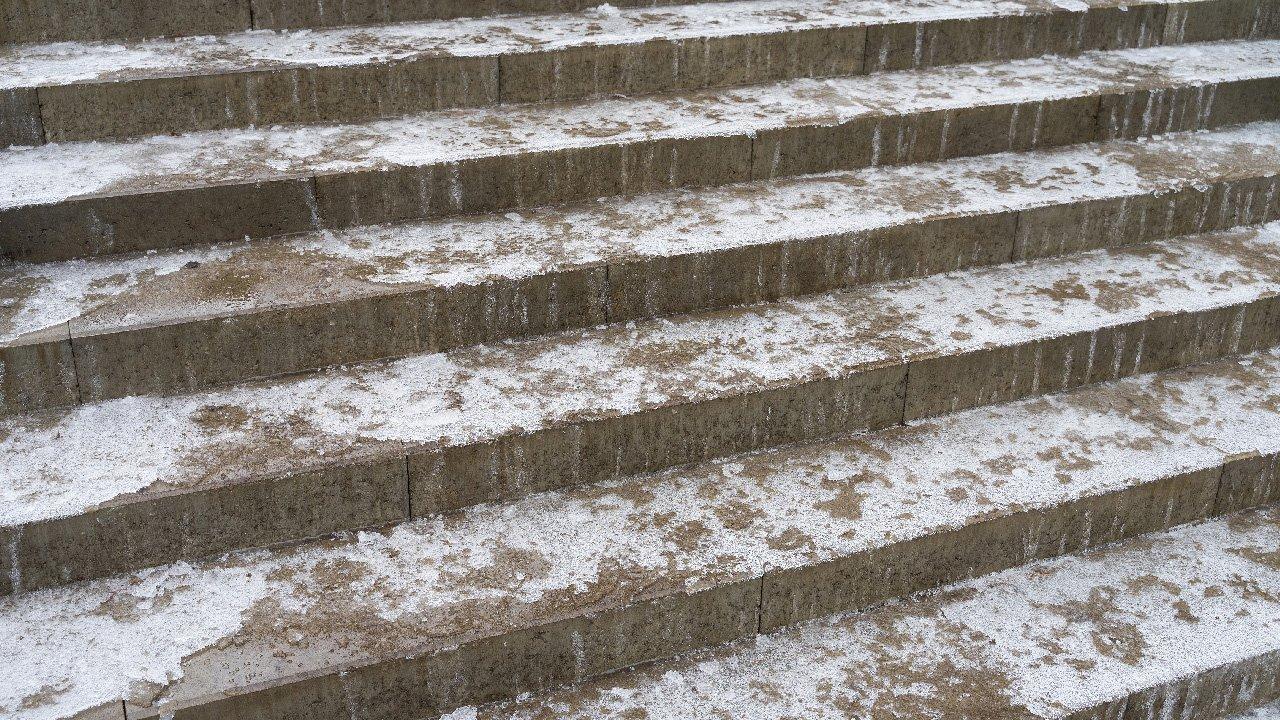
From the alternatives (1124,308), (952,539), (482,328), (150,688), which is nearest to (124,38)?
(482,328)

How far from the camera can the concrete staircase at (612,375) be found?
9.78ft

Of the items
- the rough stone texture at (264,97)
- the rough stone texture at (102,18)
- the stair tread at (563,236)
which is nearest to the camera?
the stair tread at (563,236)

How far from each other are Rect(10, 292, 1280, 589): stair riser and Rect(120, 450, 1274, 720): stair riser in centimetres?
55

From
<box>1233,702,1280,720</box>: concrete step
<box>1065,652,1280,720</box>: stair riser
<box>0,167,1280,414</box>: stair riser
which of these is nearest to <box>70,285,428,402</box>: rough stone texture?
<box>0,167,1280,414</box>: stair riser

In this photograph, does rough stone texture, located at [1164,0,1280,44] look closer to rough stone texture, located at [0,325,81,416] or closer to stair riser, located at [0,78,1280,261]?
stair riser, located at [0,78,1280,261]

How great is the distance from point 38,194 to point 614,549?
2323 millimetres

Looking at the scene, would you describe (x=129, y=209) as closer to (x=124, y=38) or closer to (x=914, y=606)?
(x=124, y=38)

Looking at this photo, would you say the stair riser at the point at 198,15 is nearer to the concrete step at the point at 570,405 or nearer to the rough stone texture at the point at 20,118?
the rough stone texture at the point at 20,118

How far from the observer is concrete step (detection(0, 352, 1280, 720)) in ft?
9.10

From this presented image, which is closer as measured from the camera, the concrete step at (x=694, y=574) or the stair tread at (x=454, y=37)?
the concrete step at (x=694, y=574)

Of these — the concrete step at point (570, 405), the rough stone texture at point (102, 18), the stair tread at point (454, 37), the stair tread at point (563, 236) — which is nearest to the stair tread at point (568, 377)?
the concrete step at point (570, 405)

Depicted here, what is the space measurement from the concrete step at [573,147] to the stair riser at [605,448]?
120cm

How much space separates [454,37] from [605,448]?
2.29 m

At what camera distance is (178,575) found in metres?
3.03
